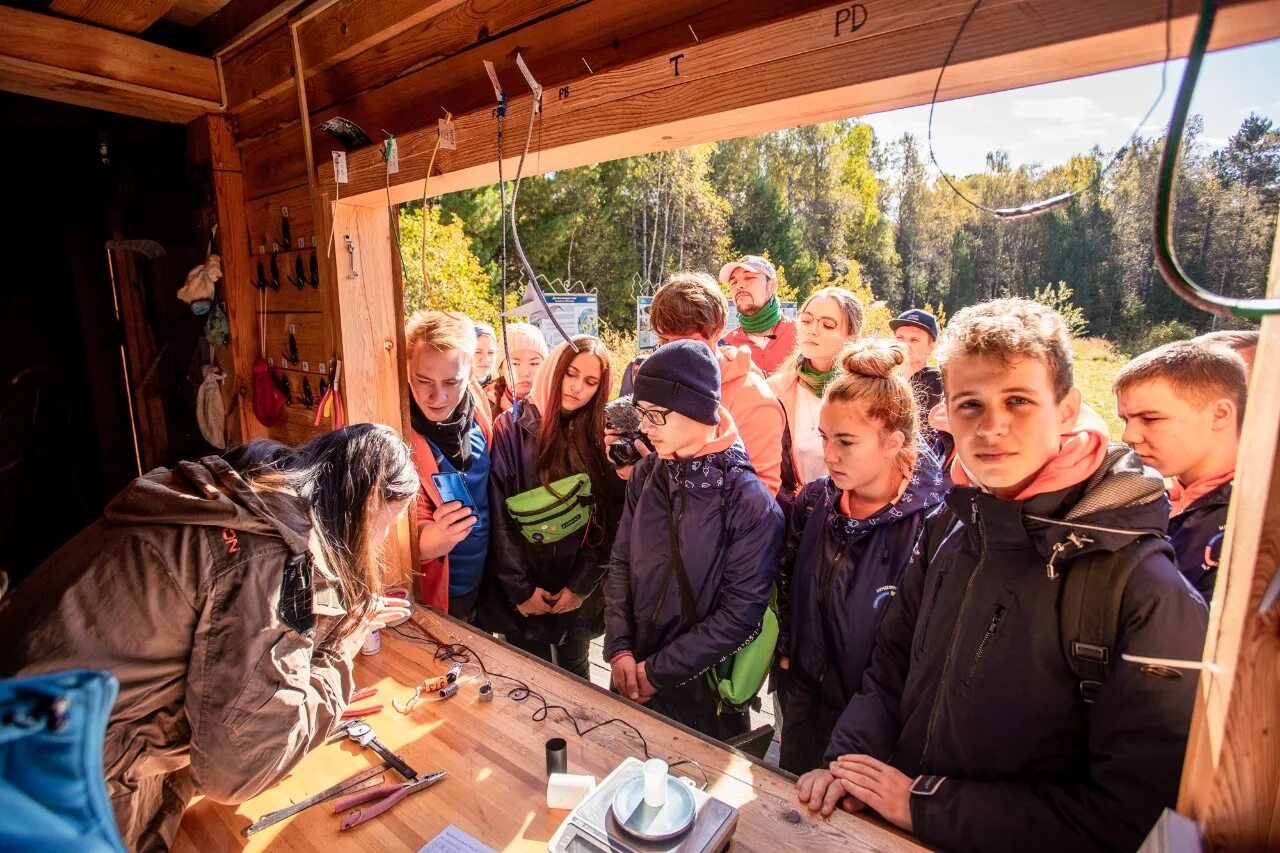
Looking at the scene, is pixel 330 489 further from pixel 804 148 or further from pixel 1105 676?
pixel 804 148

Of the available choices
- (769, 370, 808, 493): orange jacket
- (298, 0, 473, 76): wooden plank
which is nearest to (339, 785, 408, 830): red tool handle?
(298, 0, 473, 76): wooden plank

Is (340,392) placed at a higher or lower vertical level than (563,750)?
higher

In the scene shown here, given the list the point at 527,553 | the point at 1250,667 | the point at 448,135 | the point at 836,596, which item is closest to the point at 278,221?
the point at 448,135

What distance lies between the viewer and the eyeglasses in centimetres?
195

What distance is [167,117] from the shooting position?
3117 mm

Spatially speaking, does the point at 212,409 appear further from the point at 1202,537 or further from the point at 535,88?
the point at 1202,537


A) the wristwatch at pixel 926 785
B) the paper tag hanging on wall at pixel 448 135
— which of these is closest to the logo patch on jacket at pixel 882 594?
the wristwatch at pixel 926 785

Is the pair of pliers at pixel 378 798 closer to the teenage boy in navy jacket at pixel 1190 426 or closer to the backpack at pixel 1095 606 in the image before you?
the backpack at pixel 1095 606

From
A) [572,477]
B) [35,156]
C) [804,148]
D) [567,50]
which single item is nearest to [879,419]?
[572,477]

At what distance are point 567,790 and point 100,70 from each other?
3210mm

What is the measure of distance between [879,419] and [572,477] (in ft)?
3.92

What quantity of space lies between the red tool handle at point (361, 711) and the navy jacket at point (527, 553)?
36.4 inches

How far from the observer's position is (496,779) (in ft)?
4.79

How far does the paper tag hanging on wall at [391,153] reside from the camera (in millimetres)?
2127
